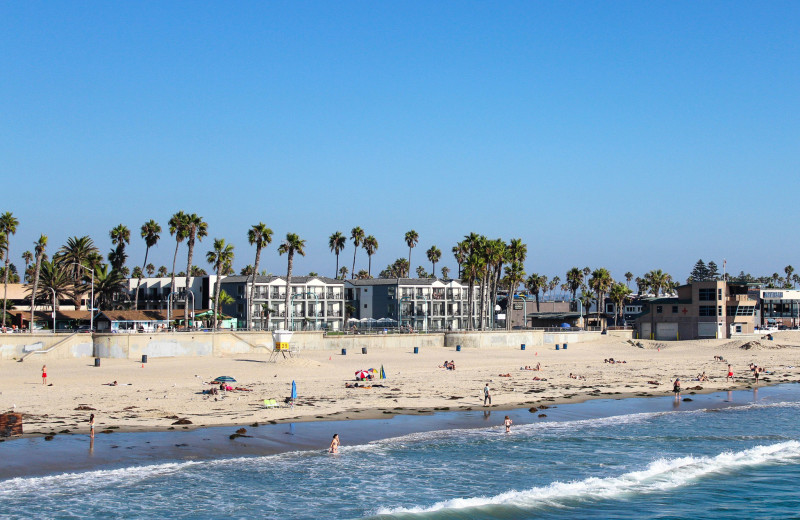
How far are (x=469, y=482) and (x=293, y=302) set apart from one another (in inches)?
3035

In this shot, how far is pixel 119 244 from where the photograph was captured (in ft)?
362

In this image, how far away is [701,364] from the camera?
72312mm

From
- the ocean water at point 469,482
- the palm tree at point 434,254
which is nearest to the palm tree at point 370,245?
the palm tree at point 434,254

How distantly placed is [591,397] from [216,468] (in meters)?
28.0

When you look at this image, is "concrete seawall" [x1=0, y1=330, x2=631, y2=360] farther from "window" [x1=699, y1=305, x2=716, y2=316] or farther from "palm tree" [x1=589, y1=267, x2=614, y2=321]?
"palm tree" [x1=589, y1=267, x2=614, y2=321]

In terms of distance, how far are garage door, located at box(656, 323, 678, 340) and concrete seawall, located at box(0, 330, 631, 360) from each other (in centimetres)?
2805

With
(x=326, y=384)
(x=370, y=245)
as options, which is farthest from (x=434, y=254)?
(x=326, y=384)

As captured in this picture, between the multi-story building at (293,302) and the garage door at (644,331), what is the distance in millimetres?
43284

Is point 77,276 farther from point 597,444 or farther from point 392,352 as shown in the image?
point 597,444

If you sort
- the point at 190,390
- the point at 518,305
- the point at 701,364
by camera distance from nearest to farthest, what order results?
the point at 190,390
the point at 701,364
the point at 518,305

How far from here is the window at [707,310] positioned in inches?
3959

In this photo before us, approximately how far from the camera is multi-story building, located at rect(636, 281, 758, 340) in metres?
100

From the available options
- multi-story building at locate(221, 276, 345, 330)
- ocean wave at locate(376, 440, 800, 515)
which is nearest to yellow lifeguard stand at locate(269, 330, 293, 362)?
multi-story building at locate(221, 276, 345, 330)

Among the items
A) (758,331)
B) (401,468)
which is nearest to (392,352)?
(401,468)
